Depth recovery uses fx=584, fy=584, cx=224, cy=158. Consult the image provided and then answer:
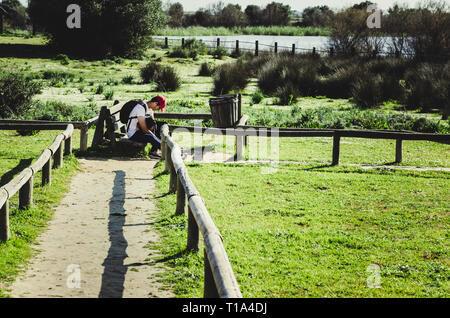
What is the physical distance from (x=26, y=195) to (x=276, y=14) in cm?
8976

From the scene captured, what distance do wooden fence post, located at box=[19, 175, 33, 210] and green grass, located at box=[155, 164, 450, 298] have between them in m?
1.62

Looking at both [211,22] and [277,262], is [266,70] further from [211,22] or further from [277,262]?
[211,22]

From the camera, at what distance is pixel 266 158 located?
1188 cm

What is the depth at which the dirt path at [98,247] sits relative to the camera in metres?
4.88

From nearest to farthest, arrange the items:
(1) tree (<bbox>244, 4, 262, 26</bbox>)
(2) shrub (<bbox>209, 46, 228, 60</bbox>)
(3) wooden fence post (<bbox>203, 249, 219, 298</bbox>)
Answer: (3) wooden fence post (<bbox>203, 249, 219, 298</bbox>)
(2) shrub (<bbox>209, 46, 228, 60</bbox>)
(1) tree (<bbox>244, 4, 262, 26</bbox>)

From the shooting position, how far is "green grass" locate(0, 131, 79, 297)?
17.8ft

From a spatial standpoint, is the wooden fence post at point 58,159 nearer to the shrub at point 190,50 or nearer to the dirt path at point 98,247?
the dirt path at point 98,247

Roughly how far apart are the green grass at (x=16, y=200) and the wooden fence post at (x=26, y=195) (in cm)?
7

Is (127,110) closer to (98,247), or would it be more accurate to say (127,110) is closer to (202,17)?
(98,247)

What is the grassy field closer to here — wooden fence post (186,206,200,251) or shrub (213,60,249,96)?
wooden fence post (186,206,200,251)

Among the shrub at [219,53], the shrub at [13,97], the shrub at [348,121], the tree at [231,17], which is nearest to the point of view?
the shrub at [13,97]

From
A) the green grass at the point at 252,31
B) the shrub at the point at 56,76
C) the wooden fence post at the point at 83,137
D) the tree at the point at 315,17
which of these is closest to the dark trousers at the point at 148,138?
the wooden fence post at the point at 83,137

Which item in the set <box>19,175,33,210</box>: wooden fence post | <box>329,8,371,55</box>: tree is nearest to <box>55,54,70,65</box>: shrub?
<box>329,8,371,55</box>: tree
